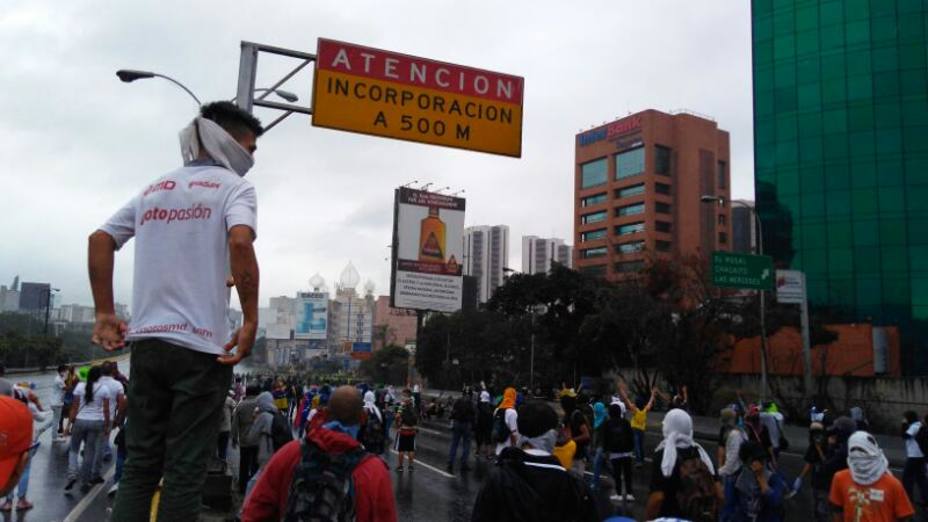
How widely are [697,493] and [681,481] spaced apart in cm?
26

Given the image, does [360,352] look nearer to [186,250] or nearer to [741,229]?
[741,229]

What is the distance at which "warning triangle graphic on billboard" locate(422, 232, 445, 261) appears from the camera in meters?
51.2

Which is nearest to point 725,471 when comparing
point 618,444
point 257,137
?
point 618,444

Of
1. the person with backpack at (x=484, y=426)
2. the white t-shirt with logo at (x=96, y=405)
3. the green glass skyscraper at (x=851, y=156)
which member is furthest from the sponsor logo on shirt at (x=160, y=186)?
the green glass skyscraper at (x=851, y=156)

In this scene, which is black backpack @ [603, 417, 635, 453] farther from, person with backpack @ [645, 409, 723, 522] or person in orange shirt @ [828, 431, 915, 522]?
person with backpack @ [645, 409, 723, 522]

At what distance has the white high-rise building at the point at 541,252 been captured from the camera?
163 meters

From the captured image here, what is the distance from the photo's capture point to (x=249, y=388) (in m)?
11.8

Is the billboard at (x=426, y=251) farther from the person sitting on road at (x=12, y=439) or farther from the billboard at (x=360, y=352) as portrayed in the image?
the person sitting on road at (x=12, y=439)

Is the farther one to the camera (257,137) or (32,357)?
(32,357)

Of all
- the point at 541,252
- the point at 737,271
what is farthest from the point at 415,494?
the point at 541,252

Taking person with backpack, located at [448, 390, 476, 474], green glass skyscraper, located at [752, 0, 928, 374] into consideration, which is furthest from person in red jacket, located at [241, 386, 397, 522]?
green glass skyscraper, located at [752, 0, 928, 374]

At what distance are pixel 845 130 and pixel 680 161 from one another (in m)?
39.7

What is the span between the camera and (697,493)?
458 centimetres

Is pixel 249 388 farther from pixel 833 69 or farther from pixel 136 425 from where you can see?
pixel 833 69
